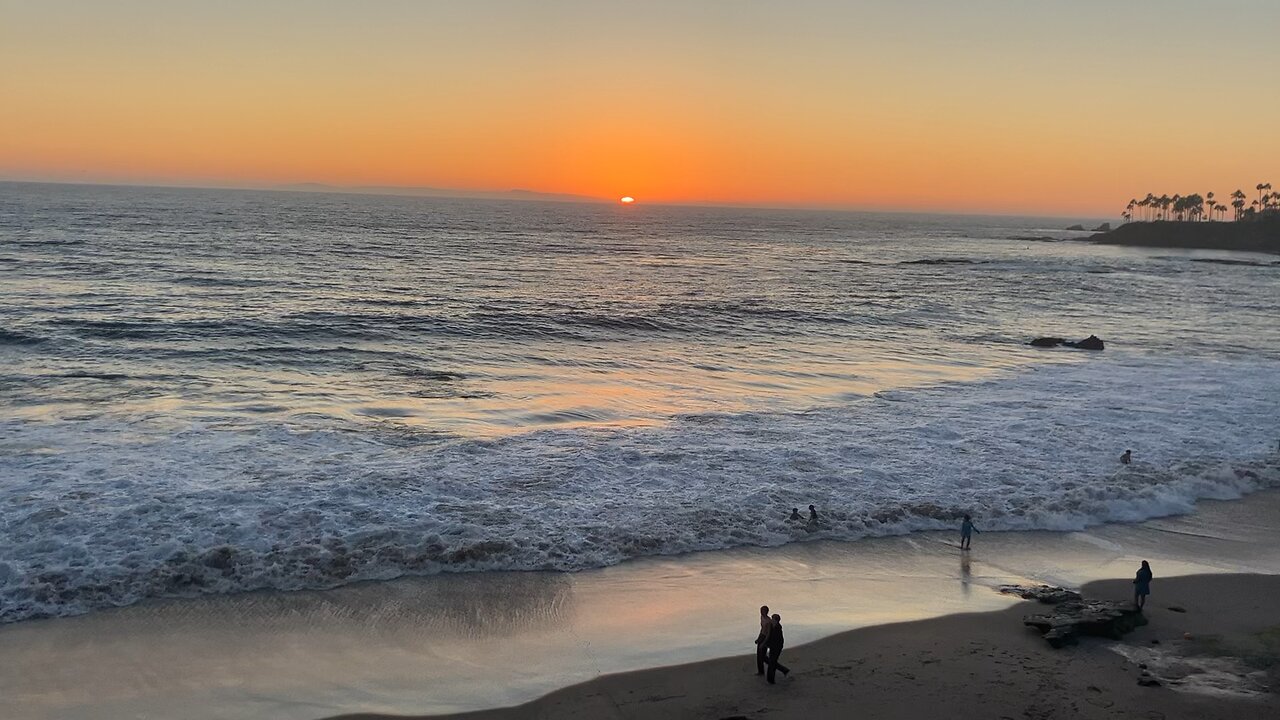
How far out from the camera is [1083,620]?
13906 millimetres

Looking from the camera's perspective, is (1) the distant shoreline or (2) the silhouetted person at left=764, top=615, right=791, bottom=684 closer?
(2) the silhouetted person at left=764, top=615, right=791, bottom=684

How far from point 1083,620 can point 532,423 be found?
634 inches

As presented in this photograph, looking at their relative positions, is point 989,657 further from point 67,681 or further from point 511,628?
point 67,681

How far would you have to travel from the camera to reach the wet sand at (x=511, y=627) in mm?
11906

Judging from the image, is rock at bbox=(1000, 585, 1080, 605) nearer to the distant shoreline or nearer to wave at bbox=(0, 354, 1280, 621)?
wave at bbox=(0, 354, 1280, 621)

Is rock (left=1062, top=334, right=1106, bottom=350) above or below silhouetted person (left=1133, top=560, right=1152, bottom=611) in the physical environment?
above

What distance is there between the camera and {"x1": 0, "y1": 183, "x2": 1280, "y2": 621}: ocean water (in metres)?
17.3

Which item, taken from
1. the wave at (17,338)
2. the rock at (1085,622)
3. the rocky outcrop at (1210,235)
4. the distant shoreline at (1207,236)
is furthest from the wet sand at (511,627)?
the rocky outcrop at (1210,235)

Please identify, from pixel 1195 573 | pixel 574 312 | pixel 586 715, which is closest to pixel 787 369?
pixel 574 312

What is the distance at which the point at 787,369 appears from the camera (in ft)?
120

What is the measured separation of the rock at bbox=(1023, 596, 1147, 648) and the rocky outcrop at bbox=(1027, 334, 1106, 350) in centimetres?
3308

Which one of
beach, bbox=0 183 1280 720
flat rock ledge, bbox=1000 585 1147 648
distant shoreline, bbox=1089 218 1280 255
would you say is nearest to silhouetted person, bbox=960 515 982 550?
beach, bbox=0 183 1280 720

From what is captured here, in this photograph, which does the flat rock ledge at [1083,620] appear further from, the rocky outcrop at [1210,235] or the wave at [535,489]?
the rocky outcrop at [1210,235]

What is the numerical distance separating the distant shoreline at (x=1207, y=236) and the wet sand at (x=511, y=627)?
489 feet
